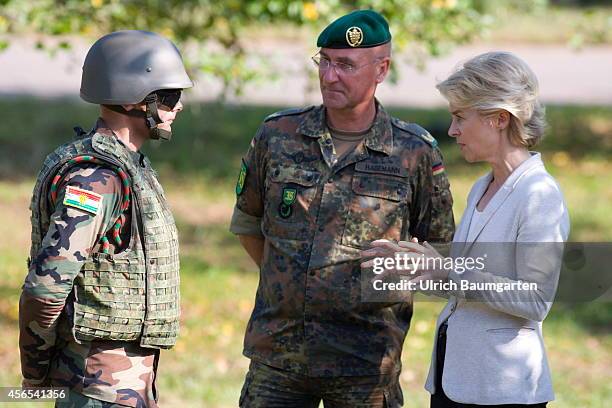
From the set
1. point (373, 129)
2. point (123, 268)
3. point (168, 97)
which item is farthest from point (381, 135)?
point (123, 268)

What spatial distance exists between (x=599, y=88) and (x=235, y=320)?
39.9ft

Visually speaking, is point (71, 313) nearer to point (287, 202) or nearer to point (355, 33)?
point (287, 202)

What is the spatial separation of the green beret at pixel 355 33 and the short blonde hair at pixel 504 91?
55 cm

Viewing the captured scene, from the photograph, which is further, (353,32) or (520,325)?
(353,32)

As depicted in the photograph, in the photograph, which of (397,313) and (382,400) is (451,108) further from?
(382,400)

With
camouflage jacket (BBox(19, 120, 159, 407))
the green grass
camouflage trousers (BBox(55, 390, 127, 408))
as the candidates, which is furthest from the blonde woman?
the green grass

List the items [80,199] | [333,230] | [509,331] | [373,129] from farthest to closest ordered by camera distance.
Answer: [373,129] < [333,230] < [509,331] < [80,199]

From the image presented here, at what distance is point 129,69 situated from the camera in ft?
11.0

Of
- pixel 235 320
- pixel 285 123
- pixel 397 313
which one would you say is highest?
pixel 285 123

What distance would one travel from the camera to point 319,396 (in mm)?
3830

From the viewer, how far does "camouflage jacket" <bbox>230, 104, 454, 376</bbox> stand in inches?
147

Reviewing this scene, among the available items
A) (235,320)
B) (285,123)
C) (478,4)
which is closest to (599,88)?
(478,4)

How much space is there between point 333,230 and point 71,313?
40.6 inches

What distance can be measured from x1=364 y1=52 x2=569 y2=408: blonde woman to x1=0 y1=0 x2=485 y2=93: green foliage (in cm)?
353
